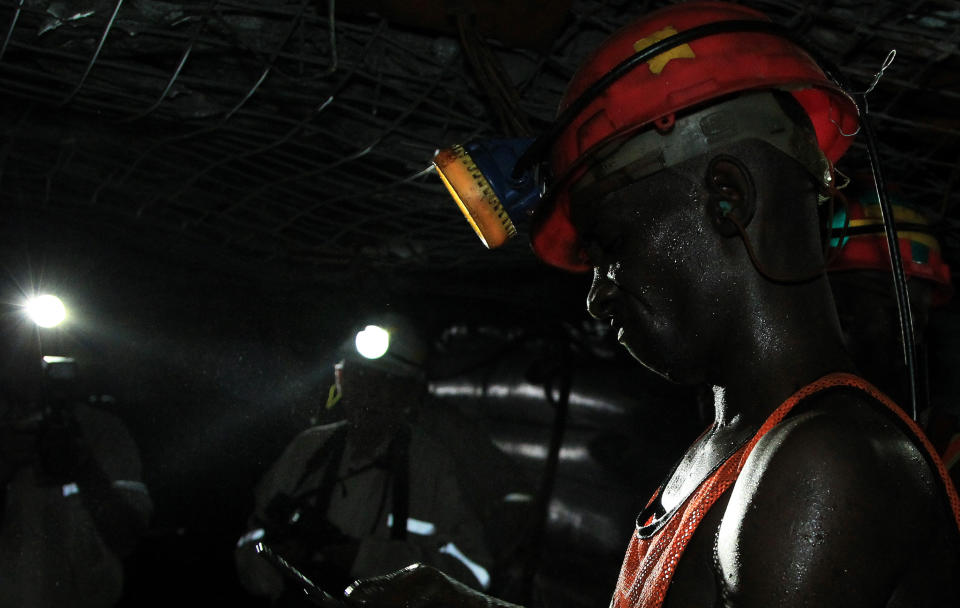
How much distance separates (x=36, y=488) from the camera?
16.7 feet

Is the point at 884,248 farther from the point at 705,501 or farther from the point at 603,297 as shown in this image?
the point at 705,501

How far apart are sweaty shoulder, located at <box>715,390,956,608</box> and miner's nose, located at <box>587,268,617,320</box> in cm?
47

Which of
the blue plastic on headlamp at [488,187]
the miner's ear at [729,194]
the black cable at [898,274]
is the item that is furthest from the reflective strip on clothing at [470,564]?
the miner's ear at [729,194]

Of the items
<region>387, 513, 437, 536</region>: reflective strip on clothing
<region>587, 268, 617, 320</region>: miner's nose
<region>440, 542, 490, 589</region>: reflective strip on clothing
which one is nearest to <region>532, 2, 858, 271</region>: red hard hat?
<region>587, 268, 617, 320</region>: miner's nose

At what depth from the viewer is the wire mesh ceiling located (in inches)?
83.7

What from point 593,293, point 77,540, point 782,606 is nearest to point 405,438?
point 77,540

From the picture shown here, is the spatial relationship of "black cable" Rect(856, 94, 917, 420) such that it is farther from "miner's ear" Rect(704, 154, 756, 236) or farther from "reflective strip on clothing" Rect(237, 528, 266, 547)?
"reflective strip on clothing" Rect(237, 528, 266, 547)

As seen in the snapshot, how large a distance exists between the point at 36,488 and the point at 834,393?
5543mm

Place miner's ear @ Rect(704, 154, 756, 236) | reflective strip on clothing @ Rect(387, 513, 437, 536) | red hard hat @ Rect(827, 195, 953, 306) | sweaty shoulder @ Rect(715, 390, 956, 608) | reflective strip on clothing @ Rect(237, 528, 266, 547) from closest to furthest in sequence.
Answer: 1. sweaty shoulder @ Rect(715, 390, 956, 608)
2. miner's ear @ Rect(704, 154, 756, 236)
3. red hard hat @ Rect(827, 195, 953, 306)
4. reflective strip on clothing @ Rect(387, 513, 437, 536)
5. reflective strip on clothing @ Rect(237, 528, 266, 547)

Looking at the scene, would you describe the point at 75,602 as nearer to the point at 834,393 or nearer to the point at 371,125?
the point at 371,125

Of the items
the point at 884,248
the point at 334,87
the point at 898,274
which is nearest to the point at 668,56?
the point at 898,274

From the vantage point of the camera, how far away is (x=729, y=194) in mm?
1381

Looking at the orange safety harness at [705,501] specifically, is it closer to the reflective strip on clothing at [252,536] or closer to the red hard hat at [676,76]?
the red hard hat at [676,76]

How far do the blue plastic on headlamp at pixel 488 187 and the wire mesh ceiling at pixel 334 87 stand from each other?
481 millimetres
